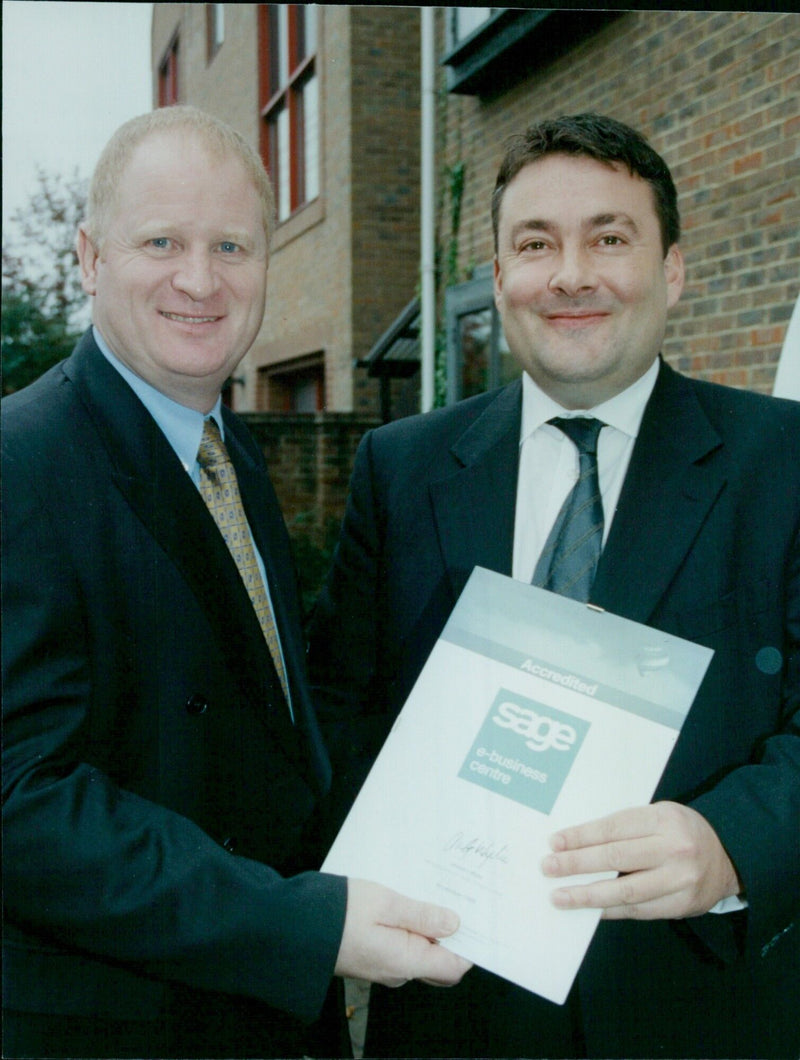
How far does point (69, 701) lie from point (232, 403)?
1045 cm

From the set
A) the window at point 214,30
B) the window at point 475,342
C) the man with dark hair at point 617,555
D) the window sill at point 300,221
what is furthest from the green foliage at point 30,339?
the window at point 214,30

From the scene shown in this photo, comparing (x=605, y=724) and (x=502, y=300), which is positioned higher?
(x=502, y=300)

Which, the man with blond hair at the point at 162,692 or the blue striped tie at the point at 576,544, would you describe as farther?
the blue striped tie at the point at 576,544

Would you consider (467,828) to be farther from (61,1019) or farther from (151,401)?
(151,401)

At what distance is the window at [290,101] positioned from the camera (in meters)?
8.36

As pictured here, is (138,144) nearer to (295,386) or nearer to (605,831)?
(605,831)

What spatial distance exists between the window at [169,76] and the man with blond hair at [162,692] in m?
10.6

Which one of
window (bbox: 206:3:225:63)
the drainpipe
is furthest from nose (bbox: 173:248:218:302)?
window (bbox: 206:3:225:63)

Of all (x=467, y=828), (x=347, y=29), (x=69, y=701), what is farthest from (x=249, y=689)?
(x=347, y=29)

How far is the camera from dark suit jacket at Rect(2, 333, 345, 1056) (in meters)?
1.33

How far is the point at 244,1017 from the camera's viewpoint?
1611 millimetres

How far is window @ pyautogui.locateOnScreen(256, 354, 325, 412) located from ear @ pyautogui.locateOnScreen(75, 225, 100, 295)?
23.5ft

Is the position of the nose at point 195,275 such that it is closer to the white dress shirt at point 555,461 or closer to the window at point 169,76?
the white dress shirt at point 555,461

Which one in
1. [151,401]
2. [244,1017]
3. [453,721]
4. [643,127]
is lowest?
[244,1017]
